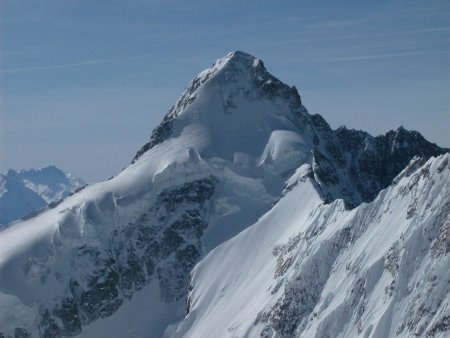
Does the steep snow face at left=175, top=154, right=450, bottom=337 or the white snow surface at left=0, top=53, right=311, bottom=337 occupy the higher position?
the white snow surface at left=0, top=53, right=311, bottom=337

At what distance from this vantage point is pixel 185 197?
641 ft

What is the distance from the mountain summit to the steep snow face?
217 mm

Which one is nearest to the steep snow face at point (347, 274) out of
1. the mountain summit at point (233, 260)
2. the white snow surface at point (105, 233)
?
the mountain summit at point (233, 260)

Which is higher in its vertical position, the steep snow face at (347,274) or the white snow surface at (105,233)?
the white snow surface at (105,233)

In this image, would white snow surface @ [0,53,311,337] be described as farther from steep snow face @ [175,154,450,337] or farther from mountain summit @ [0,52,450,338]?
steep snow face @ [175,154,450,337]

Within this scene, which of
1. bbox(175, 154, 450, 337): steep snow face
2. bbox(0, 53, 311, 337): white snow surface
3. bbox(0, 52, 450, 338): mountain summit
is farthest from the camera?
bbox(0, 53, 311, 337): white snow surface

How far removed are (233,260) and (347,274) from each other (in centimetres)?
4601

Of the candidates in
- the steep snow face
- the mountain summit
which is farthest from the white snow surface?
the steep snow face

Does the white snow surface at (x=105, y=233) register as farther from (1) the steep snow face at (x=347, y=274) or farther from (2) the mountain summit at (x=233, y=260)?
(1) the steep snow face at (x=347, y=274)

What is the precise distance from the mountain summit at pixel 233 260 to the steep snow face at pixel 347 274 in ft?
0.71

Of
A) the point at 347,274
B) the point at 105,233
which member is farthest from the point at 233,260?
the point at 347,274

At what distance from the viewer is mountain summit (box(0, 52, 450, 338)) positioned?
120 metres

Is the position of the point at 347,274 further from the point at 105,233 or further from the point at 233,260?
the point at 105,233

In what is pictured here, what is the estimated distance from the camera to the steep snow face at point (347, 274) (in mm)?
115875
